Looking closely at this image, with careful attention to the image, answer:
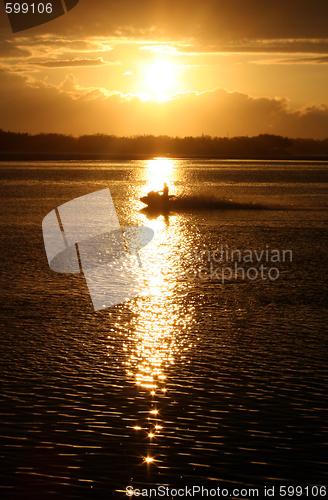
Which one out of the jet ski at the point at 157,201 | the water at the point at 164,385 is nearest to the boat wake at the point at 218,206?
the jet ski at the point at 157,201

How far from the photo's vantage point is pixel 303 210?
156 feet

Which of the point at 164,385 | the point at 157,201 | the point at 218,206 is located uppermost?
the point at 157,201

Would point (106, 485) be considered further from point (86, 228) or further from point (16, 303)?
point (86, 228)

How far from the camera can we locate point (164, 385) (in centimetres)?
1056

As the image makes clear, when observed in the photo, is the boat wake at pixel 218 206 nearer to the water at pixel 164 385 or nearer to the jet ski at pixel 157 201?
the jet ski at pixel 157 201

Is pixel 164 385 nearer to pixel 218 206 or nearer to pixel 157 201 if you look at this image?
pixel 218 206

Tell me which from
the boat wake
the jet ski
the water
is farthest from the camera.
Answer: the jet ski

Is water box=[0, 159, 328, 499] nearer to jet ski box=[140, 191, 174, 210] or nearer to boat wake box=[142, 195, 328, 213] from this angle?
boat wake box=[142, 195, 328, 213]

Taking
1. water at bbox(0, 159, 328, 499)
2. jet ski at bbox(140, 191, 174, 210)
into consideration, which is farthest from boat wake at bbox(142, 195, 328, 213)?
water at bbox(0, 159, 328, 499)

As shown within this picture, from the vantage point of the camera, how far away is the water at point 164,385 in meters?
7.81

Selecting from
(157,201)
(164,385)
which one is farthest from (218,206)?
(164,385)

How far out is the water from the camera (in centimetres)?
781

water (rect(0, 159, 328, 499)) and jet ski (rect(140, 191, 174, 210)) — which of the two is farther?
jet ski (rect(140, 191, 174, 210))

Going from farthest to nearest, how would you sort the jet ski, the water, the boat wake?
the jet ski → the boat wake → the water
